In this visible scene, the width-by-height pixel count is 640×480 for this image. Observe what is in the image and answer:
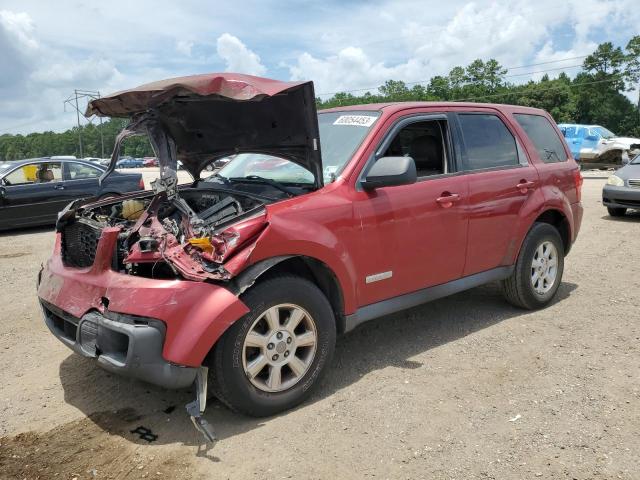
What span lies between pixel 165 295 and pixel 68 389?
4.87 feet

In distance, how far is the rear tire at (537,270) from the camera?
5070mm

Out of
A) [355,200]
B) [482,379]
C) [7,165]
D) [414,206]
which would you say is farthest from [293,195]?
[7,165]

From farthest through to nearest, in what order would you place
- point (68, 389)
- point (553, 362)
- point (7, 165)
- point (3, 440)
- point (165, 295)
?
point (7, 165) < point (553, 362) < point (68, 389) < point (3, 440) < point (165, 295)

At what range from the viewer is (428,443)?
3.07 metres

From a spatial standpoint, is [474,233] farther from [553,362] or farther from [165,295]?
[165,295]

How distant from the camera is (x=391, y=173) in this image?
3646 mm

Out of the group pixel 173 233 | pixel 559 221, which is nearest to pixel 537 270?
pixel 559 221

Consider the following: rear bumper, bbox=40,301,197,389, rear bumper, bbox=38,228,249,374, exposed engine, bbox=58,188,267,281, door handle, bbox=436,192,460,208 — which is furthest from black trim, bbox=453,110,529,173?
rear bumper, bbox=40,301,197,389

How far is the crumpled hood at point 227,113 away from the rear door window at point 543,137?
2.57 metres

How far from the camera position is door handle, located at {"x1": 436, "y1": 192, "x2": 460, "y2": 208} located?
423 cm

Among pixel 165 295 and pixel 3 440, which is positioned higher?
pixel 165 295

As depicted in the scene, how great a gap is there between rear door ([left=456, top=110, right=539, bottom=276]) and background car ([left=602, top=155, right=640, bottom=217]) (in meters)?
6.78

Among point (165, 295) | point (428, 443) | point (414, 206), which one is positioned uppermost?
point (414, 206)

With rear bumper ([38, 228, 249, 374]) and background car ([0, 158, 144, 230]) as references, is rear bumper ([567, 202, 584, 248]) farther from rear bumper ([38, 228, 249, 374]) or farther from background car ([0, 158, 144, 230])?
background car ([0, 158, 144, 230])
